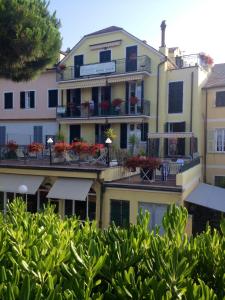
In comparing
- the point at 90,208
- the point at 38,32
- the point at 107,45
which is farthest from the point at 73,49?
the point at 90,208

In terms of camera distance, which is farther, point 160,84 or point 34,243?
point 160,84

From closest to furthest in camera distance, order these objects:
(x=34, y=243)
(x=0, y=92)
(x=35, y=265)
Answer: (x=35, y=265) < (x=34, y=243) < (x=0, y=92)

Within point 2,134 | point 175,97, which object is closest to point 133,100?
point 175,97

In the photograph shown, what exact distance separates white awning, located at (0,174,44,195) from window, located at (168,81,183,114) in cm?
1175

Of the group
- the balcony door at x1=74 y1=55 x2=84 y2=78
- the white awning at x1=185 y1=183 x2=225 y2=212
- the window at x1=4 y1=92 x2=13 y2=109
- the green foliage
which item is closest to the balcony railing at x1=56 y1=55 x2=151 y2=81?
the balcony door at x1=74 y1=55 x2=84 y2=78

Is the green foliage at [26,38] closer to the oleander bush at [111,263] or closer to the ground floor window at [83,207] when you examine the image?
the ground floor window at [83,207]

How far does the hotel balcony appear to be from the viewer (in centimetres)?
2548

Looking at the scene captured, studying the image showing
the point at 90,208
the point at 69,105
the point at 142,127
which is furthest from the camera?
the point at 69,105

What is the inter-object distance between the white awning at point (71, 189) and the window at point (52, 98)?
45.8 ft

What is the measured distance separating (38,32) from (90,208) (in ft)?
32.4

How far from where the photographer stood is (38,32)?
58.5ft

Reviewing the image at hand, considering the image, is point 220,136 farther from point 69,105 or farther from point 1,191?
point 1,191

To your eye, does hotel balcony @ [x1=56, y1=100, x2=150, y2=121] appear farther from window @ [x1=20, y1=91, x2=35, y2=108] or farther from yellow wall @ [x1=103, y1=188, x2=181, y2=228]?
yellow wall @ [x1=103, y1=188, x2=181, y2=228]

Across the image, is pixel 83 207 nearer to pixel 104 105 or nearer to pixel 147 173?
pixel 147 173
